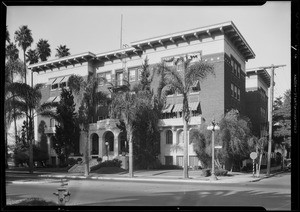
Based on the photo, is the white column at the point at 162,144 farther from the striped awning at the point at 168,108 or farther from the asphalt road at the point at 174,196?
the asphalt road at the point at 174,196

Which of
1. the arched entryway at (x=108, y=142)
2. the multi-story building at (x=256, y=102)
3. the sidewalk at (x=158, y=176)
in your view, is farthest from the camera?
the arched entryway at (x=108, y=142)

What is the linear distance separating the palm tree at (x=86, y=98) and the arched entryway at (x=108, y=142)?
9.11 ft

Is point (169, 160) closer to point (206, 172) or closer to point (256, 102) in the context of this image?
point (206, 172)

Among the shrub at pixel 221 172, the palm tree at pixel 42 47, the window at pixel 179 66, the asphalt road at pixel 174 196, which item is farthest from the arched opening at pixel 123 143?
the palm tree at pixel 42 47

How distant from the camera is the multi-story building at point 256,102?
72.5 feet

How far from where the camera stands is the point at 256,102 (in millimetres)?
24438

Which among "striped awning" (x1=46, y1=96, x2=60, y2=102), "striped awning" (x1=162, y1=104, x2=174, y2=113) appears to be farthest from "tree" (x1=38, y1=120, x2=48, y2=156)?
"striped awning" (x1=162, y1=104, x2=174, y2=113)

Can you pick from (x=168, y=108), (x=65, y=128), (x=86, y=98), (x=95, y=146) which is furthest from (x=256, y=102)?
(x=95, y=146)

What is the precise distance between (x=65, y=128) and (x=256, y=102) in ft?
47.0

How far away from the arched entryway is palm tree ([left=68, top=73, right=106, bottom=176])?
2.78 meters
